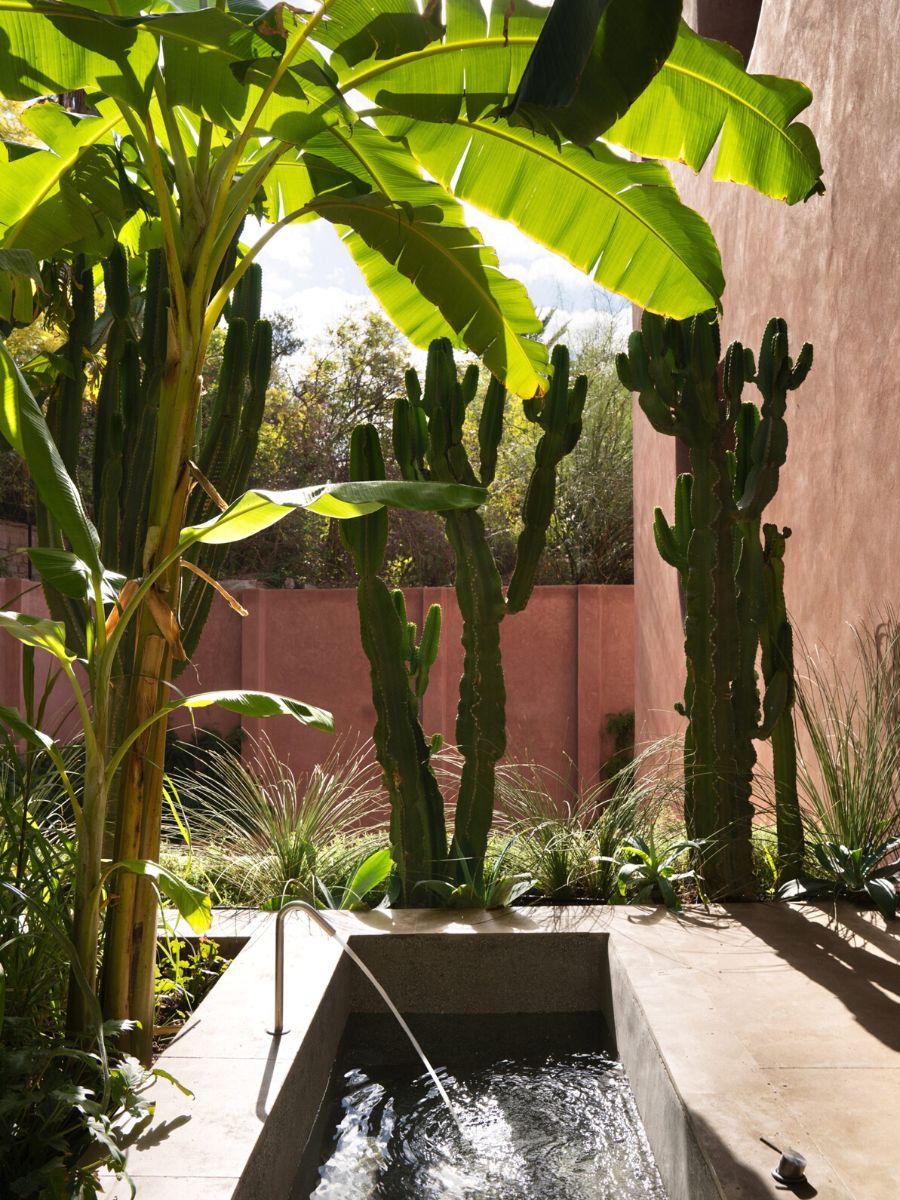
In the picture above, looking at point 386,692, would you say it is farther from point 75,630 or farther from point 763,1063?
point 763,1063

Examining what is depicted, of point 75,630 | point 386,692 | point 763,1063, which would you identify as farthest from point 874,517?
point 75,630

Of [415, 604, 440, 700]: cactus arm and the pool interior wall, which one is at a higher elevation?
[415, 604, 440, 700]: cactus arm

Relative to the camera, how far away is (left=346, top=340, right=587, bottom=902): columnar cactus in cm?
492

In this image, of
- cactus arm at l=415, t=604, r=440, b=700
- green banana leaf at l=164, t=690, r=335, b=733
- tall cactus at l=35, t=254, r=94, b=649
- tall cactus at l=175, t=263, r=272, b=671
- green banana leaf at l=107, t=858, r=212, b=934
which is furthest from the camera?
cactus arm at l=415, t=604, r=440, b=700

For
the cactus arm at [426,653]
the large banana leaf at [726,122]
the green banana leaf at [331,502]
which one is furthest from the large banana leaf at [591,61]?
the cactus arm at [426,653]

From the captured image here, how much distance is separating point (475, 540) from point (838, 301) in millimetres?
2316

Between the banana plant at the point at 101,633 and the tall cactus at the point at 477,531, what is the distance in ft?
6.87

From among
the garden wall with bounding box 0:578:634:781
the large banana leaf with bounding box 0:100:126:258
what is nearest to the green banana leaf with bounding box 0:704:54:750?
the large banana leaf with bounding box 0:100:126:258

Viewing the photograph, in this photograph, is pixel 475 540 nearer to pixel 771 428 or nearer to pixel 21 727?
pixel 771 428

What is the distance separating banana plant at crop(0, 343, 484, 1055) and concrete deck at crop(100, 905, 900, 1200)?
0.40 m

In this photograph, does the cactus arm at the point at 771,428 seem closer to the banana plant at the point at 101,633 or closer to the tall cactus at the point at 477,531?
the tall cactus at the point at 477,531

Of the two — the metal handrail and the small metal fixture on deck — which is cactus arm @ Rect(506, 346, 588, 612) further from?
the small metal fixture on deck

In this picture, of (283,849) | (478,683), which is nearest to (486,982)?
(283,849)

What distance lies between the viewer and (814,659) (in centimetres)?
586
